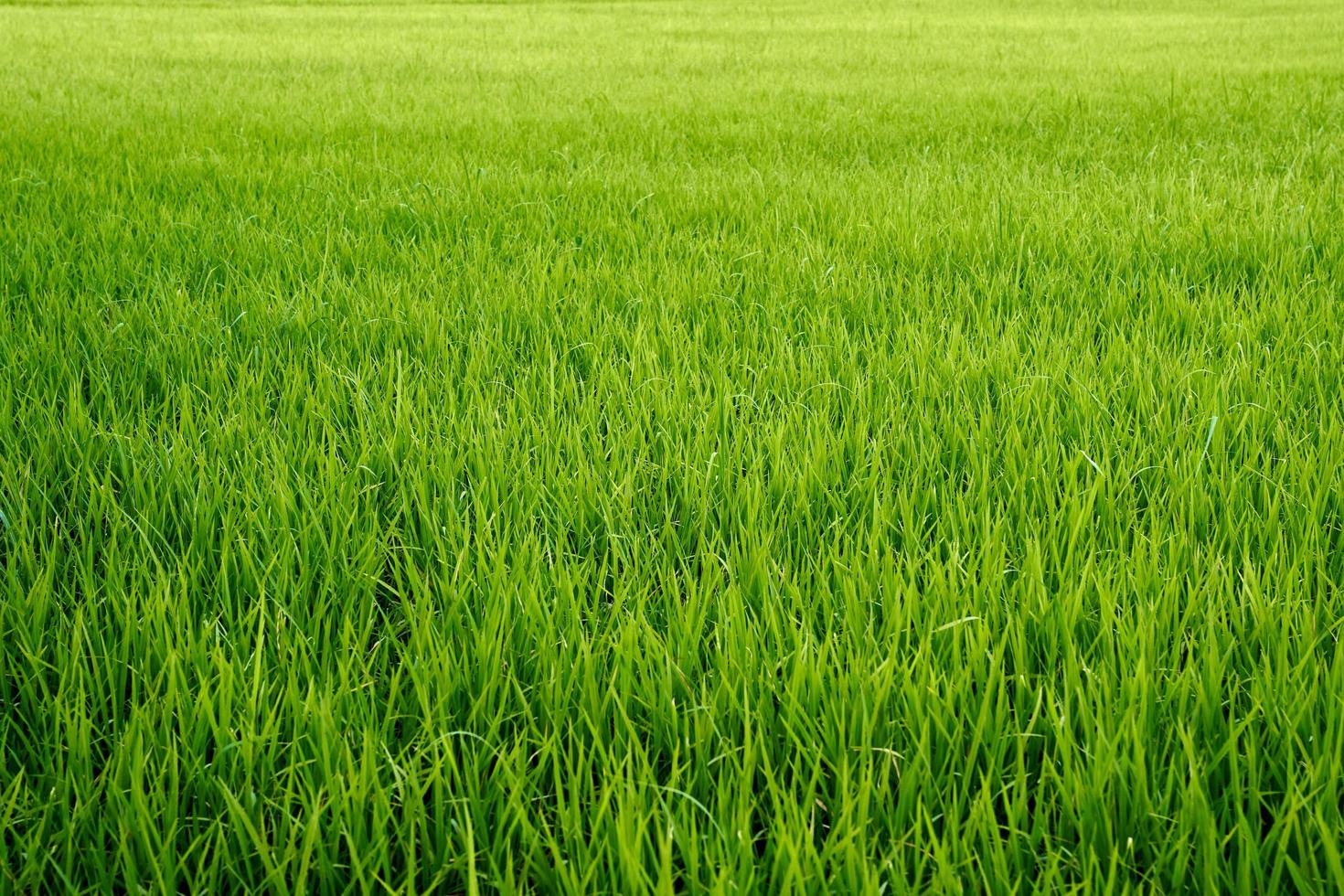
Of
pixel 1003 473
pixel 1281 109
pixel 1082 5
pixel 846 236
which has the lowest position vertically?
pixel 1003 473

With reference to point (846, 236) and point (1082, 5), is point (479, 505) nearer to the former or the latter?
point (846, 236)

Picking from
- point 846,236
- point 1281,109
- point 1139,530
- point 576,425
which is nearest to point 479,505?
point 576,425

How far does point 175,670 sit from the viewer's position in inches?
39.5

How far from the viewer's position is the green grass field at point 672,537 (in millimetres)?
875

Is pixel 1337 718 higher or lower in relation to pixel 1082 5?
lower

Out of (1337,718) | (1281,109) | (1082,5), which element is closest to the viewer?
(1337,718)

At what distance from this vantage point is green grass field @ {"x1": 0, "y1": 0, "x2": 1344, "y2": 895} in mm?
875

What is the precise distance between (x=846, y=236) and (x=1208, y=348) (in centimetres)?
115

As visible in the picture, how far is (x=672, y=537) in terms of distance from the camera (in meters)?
1.34

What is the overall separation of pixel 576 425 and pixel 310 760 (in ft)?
2.62

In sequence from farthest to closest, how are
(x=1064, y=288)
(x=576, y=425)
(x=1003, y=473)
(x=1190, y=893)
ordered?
1. (x=1064, y=288)
2. (x=576, y=425)
3. (x=1003, y=473)
4. (x=1190, y=893)

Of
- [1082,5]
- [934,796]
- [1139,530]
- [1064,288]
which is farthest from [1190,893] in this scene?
[1082,5]

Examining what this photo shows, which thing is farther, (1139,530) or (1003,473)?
(1003,473)

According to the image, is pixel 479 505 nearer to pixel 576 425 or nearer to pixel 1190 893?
pixel 576 425
